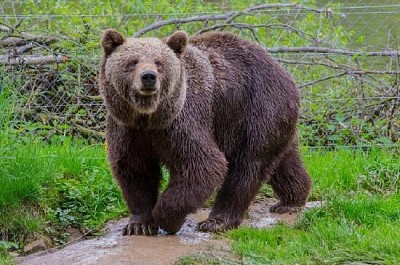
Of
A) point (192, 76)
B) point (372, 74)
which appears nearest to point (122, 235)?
point (192, 76)

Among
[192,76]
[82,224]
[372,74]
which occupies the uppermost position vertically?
[192,76]

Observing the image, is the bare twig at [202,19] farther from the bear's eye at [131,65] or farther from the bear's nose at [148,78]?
the bear's nose at [148,78]

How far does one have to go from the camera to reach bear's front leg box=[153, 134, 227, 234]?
17.9 ft

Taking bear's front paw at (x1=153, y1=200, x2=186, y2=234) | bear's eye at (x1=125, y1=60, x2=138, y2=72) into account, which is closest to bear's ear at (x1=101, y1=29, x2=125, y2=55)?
bear's eye at (x1=125, y1=60, x2=138, y2=72)

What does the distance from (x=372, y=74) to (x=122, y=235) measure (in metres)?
4.12

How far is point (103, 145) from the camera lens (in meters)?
7.82

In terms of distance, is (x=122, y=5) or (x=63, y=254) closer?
(x=63, y=254)

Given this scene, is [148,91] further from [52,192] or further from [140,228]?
[52,192]

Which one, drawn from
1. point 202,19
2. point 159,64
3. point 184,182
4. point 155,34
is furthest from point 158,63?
point 155,34

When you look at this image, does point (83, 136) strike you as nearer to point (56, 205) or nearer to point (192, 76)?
point (56, 205)

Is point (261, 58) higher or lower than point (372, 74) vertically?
higher

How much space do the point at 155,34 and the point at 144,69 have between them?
14.0ft

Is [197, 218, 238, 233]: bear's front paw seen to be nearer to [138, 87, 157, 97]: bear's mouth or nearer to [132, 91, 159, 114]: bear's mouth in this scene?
[132, 91, 159, 114]: bear's mouth

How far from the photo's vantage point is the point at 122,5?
9.70 meters
